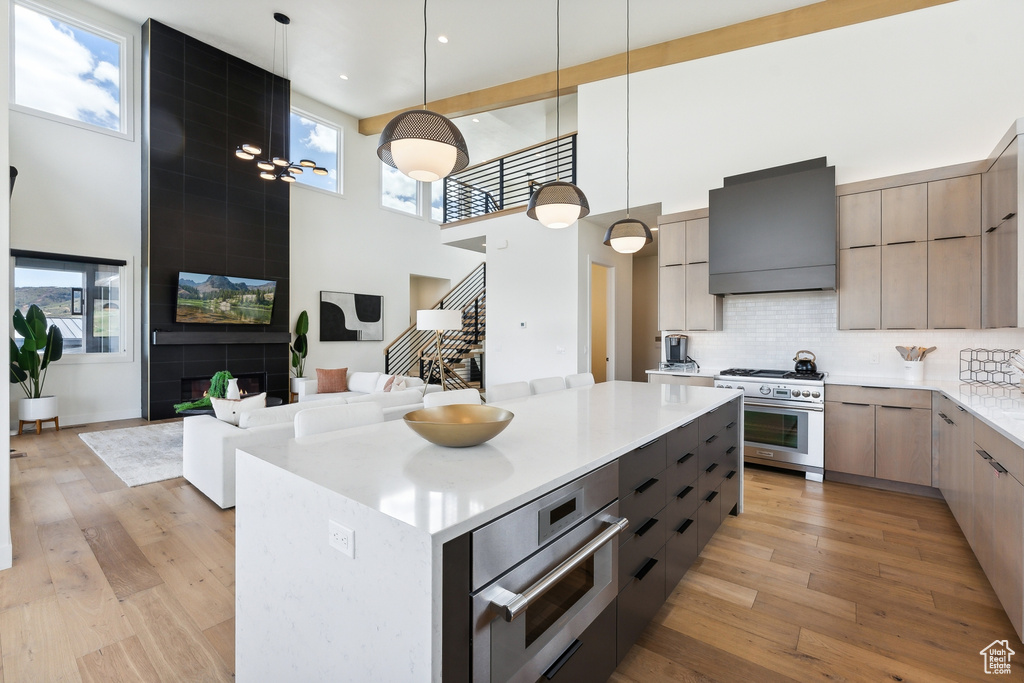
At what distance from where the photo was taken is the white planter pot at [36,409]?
5012mm

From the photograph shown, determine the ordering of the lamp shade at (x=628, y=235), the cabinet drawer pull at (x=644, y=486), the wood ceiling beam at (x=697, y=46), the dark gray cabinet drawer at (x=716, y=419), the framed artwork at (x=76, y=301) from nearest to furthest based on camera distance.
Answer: the cabinet drawer pull at (x=644, y=486)
the dark gray cabinet drawer at (x=716, y=419)
the lamp shade at (x=628, y=235)
the wood ceiling beam at (x=697, y=46)
the framed artwork at (x=76, y=301)

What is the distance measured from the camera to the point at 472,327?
900 centimetres

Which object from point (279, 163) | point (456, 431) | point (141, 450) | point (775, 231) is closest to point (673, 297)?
point (775, 231)

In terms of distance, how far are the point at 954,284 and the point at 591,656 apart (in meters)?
3.95

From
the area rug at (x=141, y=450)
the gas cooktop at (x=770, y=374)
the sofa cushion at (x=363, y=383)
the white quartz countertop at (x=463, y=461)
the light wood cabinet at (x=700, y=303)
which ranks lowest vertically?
the area rug at (x=141, y=450)

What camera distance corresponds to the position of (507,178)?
7.11 metres

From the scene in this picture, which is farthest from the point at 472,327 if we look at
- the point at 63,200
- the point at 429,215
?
the point at 63,200

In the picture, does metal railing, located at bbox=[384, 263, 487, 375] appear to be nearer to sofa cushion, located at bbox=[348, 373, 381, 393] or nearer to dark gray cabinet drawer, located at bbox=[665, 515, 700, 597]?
sofa cushion, located at bbox=[348, 373, 381, 393]

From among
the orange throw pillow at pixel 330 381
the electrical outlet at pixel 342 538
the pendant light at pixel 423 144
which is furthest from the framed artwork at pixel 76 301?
the electrical outlet at pixel 342 538

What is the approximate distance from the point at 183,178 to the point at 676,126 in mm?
6379

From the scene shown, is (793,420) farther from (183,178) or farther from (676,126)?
(183,178)

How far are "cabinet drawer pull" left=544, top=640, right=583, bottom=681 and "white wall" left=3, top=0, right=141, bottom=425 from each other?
281 inches

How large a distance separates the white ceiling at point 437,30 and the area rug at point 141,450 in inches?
203

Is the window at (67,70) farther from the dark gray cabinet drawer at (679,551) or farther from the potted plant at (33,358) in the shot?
the dark gray cabinet drawer at (679,551)
